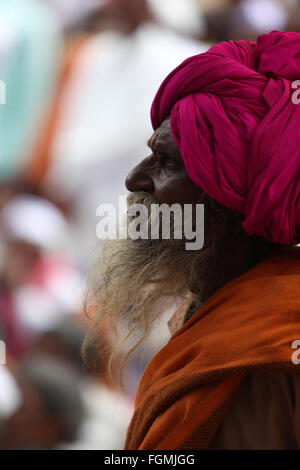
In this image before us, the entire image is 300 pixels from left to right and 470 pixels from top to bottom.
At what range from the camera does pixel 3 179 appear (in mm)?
2057

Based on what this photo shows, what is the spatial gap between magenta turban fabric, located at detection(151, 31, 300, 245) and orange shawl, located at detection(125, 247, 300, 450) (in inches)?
2.2

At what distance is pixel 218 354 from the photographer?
66 centimetres

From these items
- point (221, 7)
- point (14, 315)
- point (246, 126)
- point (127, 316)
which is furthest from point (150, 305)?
point (221, 7)

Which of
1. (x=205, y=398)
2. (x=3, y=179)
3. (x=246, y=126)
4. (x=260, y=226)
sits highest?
(x=246, y=126)

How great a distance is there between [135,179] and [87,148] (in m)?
1.19

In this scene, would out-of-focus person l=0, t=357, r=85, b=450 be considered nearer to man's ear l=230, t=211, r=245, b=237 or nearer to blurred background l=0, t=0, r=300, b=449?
blurred background l=0, t=0, r=300, b=449

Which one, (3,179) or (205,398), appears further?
(3,179)

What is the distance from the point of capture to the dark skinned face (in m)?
0.73

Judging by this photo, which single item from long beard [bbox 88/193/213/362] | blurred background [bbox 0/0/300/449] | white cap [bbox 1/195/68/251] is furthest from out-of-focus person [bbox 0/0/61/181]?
long beard [bbox 88/193/213/362]

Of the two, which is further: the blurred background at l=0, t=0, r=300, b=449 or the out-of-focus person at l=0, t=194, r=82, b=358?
the out-of-focus person at l=0, t=194, r=82, b=358

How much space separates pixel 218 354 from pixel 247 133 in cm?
24

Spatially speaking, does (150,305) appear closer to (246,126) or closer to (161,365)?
(161,365)

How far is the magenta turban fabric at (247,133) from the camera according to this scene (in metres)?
0.66

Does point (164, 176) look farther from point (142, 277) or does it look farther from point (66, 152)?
point (66, 152)
